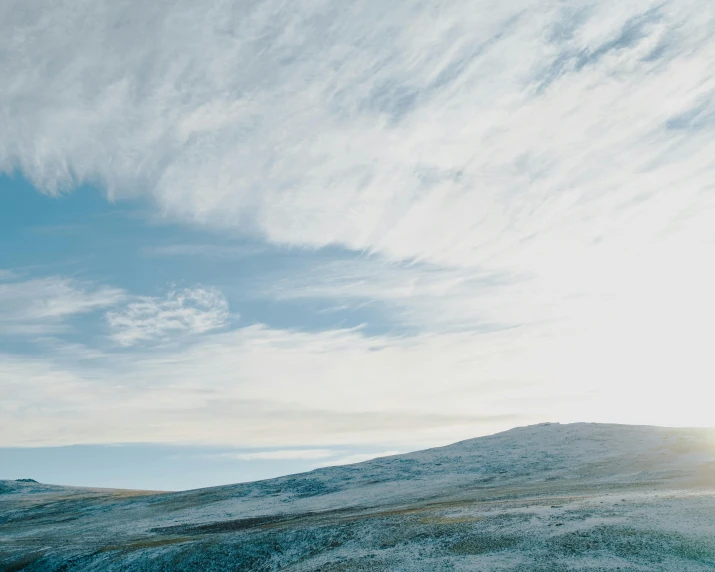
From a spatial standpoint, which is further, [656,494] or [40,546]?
[40,546]

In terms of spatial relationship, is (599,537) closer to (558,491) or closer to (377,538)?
(377,538)

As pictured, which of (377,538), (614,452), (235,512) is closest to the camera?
(377,538)

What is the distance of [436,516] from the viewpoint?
4391 cm

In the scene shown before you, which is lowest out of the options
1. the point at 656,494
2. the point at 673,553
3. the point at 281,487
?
the point at 673,553

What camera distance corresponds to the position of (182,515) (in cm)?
6838

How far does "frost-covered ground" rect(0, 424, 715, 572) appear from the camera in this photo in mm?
32312

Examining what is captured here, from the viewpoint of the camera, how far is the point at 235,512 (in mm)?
67625

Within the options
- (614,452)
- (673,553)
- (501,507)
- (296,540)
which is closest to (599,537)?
(673,553)

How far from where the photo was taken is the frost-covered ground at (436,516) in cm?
3231

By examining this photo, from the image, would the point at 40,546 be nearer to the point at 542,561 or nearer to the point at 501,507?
the point at 501,507

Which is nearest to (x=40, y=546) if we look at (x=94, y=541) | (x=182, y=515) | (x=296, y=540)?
(x=94, y=541)

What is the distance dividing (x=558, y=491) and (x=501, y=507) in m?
12.4

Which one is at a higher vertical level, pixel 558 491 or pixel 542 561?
pixel 558 491

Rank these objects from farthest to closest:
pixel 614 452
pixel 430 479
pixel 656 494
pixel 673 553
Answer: pixel 614 452 → pixel 430 479 → pixel 656 494 → pixel 673 553
